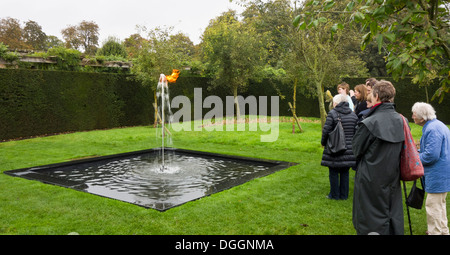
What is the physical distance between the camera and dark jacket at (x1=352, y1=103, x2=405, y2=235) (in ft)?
10.4

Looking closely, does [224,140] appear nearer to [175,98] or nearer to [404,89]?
[175,98]

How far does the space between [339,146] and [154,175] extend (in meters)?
4.09

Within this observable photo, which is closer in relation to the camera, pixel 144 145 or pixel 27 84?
pixel 144 145

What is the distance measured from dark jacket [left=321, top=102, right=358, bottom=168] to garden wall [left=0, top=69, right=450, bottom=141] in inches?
519

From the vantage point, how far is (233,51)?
18.3 m

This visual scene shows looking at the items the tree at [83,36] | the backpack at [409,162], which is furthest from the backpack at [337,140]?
the tree at [83,36]

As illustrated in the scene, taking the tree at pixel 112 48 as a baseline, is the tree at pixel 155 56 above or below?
below

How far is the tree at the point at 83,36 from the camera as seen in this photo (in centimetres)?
4547

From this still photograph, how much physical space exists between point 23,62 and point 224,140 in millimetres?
10046

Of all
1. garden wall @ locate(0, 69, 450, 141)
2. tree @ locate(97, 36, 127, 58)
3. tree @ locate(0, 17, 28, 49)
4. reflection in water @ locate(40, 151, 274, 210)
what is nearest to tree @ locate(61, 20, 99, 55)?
tree @ locate(0, 17, 28, 49)

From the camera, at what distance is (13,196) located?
18.6 ft

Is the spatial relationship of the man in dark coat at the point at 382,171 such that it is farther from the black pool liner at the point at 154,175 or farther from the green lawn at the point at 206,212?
the black pool liner at the point at 154,175

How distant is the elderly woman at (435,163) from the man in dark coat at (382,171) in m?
0.85
